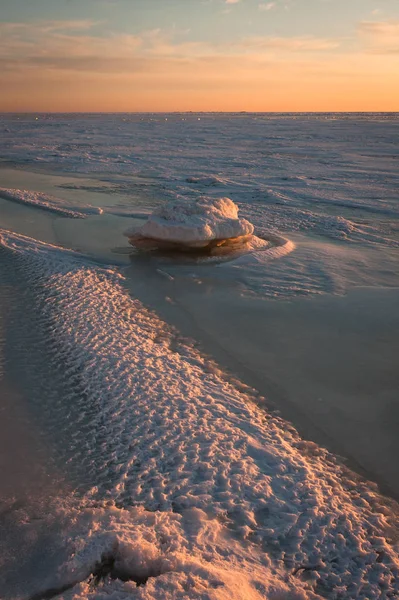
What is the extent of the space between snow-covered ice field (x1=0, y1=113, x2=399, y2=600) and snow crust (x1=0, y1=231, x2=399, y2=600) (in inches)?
0.4

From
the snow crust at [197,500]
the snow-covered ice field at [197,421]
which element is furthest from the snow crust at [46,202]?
the snow crust at [197,500]

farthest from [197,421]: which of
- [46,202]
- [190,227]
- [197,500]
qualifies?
[46,202]

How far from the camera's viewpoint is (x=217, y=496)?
2537 millimetres

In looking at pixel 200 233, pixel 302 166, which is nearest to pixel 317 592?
pixel 200 233

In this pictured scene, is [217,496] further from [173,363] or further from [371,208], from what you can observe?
[371,208]

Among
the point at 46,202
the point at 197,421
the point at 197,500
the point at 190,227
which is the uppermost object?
the point at 46,202

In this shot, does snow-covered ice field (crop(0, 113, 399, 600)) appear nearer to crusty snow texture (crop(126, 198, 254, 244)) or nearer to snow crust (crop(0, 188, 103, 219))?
crusty snow texture (crop(126, 198, 254, 244))

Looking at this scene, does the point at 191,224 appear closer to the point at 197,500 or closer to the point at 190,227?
the point at 190,227

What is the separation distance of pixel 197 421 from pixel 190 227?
3954mm

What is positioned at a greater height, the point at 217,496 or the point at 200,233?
the point at 200,233

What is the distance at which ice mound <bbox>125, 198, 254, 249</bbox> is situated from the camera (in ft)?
21.8

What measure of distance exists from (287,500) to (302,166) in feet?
51.8

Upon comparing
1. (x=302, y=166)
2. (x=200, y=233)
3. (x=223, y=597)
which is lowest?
(x=223, y=597)

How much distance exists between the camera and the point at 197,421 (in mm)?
3107
